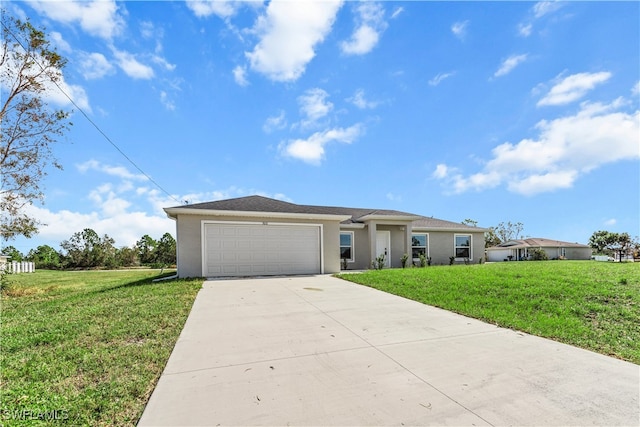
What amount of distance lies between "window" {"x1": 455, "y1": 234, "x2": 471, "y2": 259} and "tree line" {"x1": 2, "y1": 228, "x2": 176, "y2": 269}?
22.9 meters

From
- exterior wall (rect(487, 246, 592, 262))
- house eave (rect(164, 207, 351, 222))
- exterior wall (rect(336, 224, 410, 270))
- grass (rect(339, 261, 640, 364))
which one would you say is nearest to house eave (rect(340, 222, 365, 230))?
exterior wall (rect(336, 224, 410, 270))

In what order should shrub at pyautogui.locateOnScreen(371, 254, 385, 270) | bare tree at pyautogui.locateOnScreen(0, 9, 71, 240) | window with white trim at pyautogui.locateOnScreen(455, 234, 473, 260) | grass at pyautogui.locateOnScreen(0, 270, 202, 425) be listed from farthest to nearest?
window with white trim at pyautogui.locateOnScreen(455, 234, 473, 260)
shrub at pyautogui.locateOnScreen(371, 254, 385, 270)
bare tree at pyautogui.locateOnScreen(0, 9, 71, 240)
grass at pyautogui.locateOnScreen(0, 270, 202, 425)

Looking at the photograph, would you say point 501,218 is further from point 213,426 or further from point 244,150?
point 213,426

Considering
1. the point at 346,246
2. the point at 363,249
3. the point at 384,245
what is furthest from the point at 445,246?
the point at 346,246

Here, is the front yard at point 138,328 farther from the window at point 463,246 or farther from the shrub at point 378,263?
the window at point 463,246

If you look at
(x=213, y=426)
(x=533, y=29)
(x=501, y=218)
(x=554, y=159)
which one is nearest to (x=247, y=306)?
(x=213, y=426)

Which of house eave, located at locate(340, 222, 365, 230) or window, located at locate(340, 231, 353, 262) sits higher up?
house eave, located at locate(340, 222, 365, 230)

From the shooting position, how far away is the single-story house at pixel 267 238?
447 inches

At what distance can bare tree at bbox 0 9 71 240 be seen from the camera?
10945mm

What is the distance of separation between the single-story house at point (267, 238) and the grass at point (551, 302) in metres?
4.36

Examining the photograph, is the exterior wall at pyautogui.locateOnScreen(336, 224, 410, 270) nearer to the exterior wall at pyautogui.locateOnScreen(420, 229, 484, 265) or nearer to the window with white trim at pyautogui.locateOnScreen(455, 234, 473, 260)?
the exterior wall at pyautogui.locateOnScreen(420, 229, 484, 265)

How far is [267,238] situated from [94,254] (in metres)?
24.0

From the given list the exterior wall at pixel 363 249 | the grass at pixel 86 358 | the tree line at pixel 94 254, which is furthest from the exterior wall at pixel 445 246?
the tree line at pixel 94 254

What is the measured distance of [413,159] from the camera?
1759 centimetres
